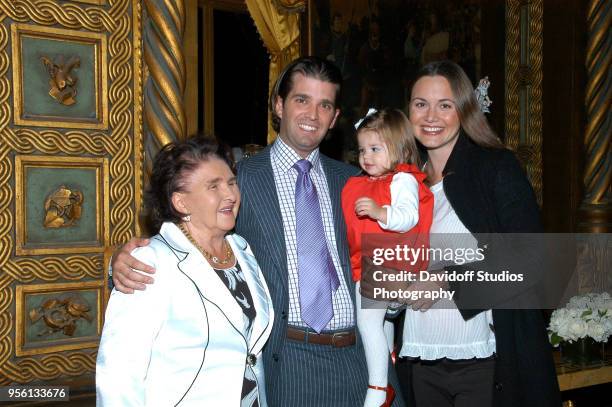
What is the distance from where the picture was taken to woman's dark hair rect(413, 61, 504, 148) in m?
2.42

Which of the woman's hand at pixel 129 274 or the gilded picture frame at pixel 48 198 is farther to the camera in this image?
the gilded picture frame at pixel 48 198

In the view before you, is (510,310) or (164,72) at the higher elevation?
(164,72)

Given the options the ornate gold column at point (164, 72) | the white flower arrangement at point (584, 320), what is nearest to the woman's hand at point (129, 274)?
the ornate gold column at point (164, 72)

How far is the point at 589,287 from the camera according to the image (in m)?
6.84

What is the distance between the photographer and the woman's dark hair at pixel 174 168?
6.81ft

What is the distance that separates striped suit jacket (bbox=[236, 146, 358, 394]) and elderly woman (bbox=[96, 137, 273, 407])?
0.70 feet

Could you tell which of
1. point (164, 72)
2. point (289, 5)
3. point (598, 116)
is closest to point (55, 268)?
point (164, 72)

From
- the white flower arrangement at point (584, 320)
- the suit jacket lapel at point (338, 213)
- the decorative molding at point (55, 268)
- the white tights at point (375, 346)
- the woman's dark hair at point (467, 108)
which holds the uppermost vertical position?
the woman's dark hair at point (467, 108)

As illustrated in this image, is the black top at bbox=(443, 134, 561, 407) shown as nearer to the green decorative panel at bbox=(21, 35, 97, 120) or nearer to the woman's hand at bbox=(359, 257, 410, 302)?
the woman's hand at bbox=(359, 257, 410, 302)

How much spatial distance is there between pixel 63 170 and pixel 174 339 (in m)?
2.78

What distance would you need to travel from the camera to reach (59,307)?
426cm

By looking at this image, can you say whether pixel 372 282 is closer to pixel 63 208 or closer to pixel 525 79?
pixel 63 208

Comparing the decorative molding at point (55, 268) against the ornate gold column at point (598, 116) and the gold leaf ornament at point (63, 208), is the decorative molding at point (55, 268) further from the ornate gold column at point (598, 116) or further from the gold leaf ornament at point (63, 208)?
the ornate gold column at point (598, 116)

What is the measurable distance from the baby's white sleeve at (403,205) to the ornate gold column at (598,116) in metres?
5.04
